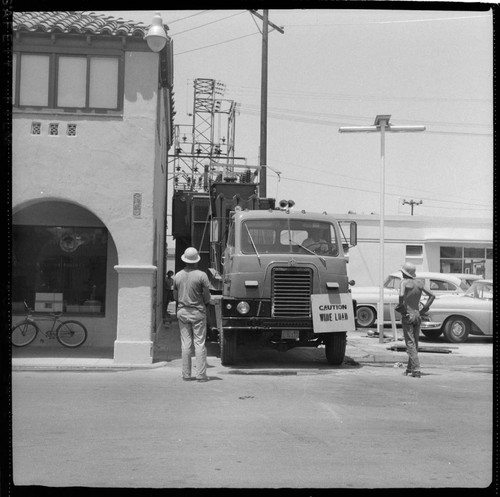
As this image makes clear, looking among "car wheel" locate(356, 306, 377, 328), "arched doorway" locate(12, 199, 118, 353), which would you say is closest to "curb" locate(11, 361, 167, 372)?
"arched doorway" locate(12, 199, 118, 353)

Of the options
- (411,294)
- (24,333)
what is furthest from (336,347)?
(24,333)

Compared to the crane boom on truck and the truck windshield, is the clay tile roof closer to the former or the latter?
the crane boom on truck

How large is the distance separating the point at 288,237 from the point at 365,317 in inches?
347

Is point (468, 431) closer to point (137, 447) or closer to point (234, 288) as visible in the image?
point (137, 447)

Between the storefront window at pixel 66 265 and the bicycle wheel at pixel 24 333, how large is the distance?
29.0 inches

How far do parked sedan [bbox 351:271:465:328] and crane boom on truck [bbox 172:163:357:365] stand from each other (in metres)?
6.61

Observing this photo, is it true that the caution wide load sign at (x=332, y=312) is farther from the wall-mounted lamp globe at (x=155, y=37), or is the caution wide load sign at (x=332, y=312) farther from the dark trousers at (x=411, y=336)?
the wall-mounted lamp globe at (x=155, y=37)

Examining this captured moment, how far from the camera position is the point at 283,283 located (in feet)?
36.6

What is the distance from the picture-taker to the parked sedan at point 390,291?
18.5 meters

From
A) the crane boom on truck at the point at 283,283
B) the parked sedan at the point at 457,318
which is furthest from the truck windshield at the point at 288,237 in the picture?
the parked sedan at the point at 457,318

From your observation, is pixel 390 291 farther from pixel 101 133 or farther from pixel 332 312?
pixel 101 133

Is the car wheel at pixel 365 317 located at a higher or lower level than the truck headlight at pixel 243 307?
A: lower

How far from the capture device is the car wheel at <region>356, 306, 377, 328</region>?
64.8 ft
